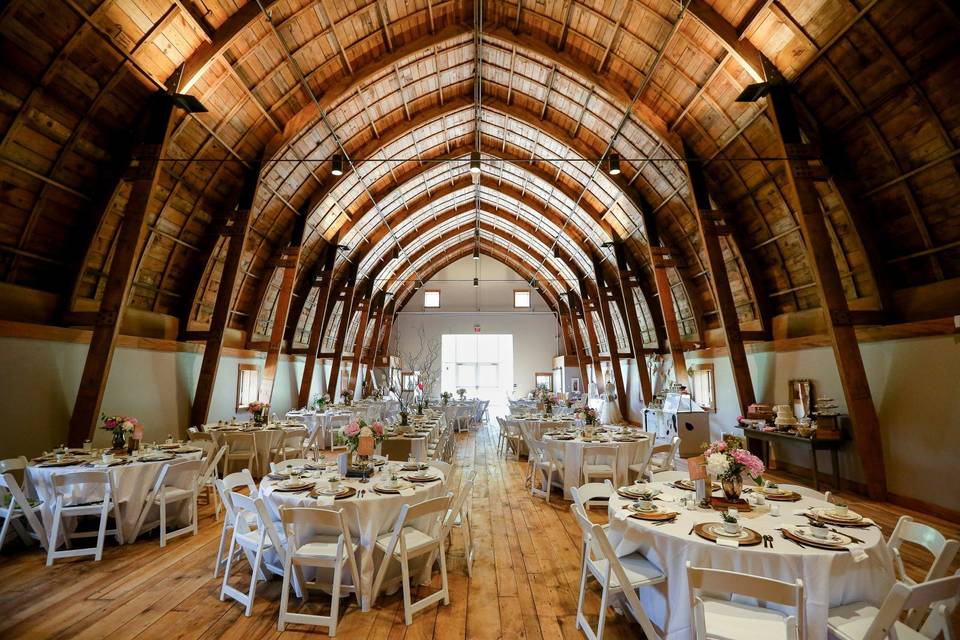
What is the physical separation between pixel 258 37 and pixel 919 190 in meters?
9.57

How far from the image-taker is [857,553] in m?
2.45

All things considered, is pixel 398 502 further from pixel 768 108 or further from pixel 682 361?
pixel 682 361

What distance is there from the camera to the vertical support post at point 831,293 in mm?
5941

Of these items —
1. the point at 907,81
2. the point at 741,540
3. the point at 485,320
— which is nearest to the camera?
the point at 741,540

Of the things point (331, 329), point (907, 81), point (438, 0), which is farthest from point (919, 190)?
point (331, 329)

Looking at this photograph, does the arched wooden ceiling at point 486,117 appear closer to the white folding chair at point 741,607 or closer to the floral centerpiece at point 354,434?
the floral centerpiece at point 354,434

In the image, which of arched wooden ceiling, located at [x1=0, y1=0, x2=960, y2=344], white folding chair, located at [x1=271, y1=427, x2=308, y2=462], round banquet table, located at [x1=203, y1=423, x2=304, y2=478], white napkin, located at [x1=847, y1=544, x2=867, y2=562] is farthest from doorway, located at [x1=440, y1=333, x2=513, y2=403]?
white napkin, located at [x1=847, y1=544, x2=867, y2=562]

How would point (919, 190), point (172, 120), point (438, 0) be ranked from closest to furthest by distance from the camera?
1. point (919, 190)
2. point (172, 120)
3. point (438, 0)

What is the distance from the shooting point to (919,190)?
5.82 metres

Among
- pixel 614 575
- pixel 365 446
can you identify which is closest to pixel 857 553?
pixel 614 575

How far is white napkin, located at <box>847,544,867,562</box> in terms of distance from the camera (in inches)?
95.8

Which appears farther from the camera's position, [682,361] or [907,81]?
[682,361]

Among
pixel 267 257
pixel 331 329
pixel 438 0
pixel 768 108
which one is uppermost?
pixel 438 0

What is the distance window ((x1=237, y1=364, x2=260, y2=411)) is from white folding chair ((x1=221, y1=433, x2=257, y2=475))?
3850mm
